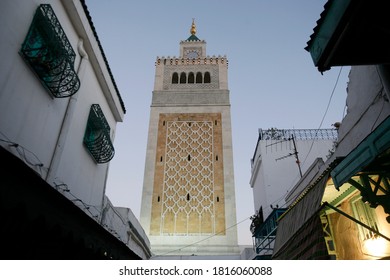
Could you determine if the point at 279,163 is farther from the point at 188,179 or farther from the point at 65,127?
the point at 65,127

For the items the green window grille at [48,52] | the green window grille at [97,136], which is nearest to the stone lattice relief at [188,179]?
the green window grille at [97,136]

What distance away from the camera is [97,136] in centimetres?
540

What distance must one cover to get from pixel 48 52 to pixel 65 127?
3.80 ft

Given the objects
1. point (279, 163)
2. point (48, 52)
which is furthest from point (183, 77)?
point (48, 52)

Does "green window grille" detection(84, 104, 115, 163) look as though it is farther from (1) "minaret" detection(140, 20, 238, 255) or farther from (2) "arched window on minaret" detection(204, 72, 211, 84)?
(2) "arched window on minaret" detection(204, 72, 211, 84)

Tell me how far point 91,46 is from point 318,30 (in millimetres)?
3807

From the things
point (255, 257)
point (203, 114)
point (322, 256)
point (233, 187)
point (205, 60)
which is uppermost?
point (205, 60)

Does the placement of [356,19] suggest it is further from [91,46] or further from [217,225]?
[217,225]

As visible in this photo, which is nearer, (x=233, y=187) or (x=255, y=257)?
(x=255, y=257)

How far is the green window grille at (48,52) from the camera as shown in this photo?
10.8ft

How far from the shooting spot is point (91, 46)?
196 inches

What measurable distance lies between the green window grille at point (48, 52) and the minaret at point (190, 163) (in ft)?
33.9

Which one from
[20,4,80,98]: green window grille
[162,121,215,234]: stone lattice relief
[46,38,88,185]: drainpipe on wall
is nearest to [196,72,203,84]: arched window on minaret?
[162,121,215,234]: stone lattice relief

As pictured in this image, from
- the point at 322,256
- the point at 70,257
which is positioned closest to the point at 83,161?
the point at 70,257
